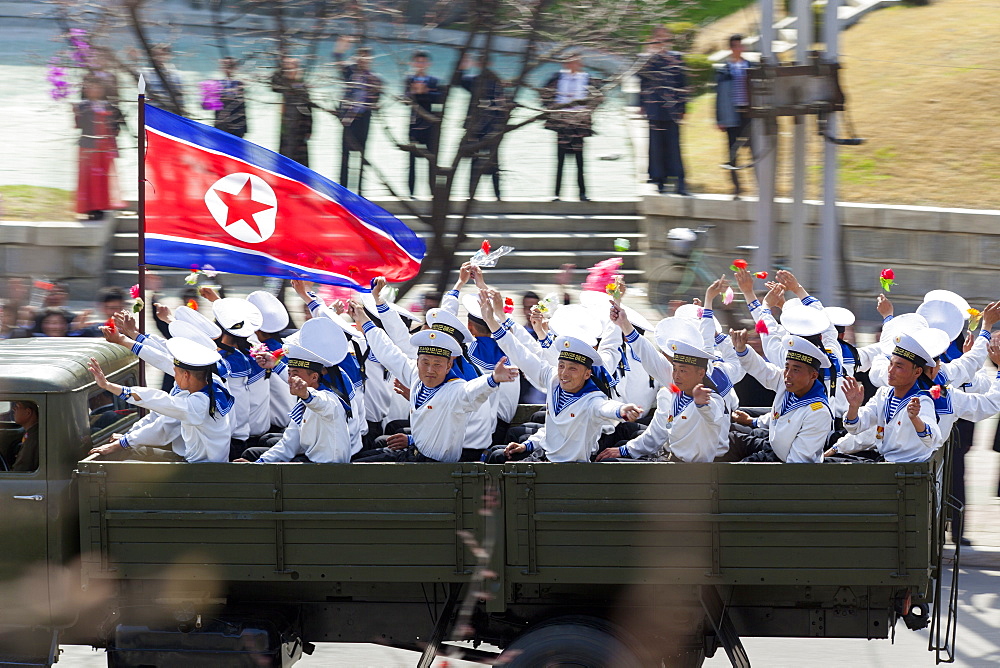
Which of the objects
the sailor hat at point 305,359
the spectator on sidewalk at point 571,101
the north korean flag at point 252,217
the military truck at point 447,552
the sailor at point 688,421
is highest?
the spectator on sidewalk at point 571,101

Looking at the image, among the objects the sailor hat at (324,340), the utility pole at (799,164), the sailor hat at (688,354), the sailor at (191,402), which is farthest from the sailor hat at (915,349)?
the utility pole at (799,164)

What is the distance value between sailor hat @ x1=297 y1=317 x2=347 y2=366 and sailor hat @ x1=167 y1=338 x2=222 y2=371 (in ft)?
1.51

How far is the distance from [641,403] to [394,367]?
5.46 feet

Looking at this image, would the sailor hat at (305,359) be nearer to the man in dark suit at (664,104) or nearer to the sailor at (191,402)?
the sailor at (191,402)

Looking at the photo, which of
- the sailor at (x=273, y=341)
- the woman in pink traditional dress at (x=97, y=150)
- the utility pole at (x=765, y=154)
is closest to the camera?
the sailor at (x=273, y=341)

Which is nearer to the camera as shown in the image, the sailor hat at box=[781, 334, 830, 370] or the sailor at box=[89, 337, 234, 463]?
the sailor at box=[89, 337, 234, 463]

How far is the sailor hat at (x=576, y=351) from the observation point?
643 centimetres

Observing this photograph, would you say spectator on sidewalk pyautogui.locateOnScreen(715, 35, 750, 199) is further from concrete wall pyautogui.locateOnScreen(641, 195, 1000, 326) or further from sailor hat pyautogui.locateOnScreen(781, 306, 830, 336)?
→ sailor hat pyautogui.locateOnScreen(781, 306, 830, 336)

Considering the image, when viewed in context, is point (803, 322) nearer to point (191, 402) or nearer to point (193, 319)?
point (191, 402)

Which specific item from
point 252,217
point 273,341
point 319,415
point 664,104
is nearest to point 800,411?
point 319,415

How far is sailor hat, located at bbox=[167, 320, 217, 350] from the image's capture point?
6.62 m

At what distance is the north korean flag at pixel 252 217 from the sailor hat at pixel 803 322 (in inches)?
121

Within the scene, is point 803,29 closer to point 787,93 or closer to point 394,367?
point 787,93

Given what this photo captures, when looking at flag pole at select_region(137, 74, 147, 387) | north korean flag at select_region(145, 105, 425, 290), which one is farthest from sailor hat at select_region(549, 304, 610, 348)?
flag pole at select_region(137, 74, 147, 387)
